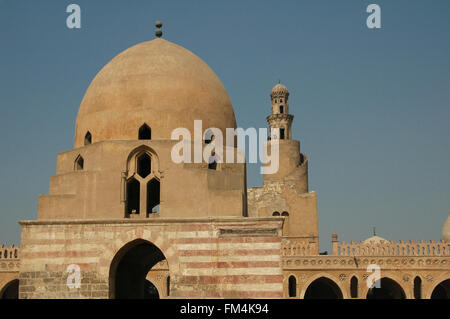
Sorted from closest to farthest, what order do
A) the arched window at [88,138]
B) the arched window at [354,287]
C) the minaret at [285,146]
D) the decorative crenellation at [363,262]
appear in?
the arched window at [88,138], the decorative crenellation at [363,262], the arched window at [354,287], the minaret at [285,146]

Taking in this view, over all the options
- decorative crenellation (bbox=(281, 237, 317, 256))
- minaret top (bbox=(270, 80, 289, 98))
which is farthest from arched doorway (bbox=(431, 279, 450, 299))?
minaret top (bbox=(270, 80, 289, 98))

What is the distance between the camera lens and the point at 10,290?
29156mm

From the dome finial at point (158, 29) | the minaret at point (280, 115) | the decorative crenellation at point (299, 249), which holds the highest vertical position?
the minaret at point (280, 115)

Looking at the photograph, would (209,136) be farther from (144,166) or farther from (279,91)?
(279,91)

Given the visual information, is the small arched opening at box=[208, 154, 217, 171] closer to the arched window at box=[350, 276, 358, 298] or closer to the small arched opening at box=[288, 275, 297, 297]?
the small arched opening at box=[288, 275, 297, 297]

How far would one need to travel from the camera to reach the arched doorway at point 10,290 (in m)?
27.4

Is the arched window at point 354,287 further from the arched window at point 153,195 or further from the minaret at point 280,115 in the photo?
the arched window at point 153,195

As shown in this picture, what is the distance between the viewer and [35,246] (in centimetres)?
1187

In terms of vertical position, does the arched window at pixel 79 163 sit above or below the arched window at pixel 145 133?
below

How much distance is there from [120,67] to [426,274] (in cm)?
2005

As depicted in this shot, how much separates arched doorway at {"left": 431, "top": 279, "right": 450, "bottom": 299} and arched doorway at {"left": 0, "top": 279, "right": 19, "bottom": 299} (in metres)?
22.6

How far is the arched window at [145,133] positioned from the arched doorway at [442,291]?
871 inches

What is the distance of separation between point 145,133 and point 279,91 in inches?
966

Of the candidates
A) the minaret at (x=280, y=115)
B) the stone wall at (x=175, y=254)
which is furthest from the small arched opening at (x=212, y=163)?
the minaret at (x=280, y=115)
